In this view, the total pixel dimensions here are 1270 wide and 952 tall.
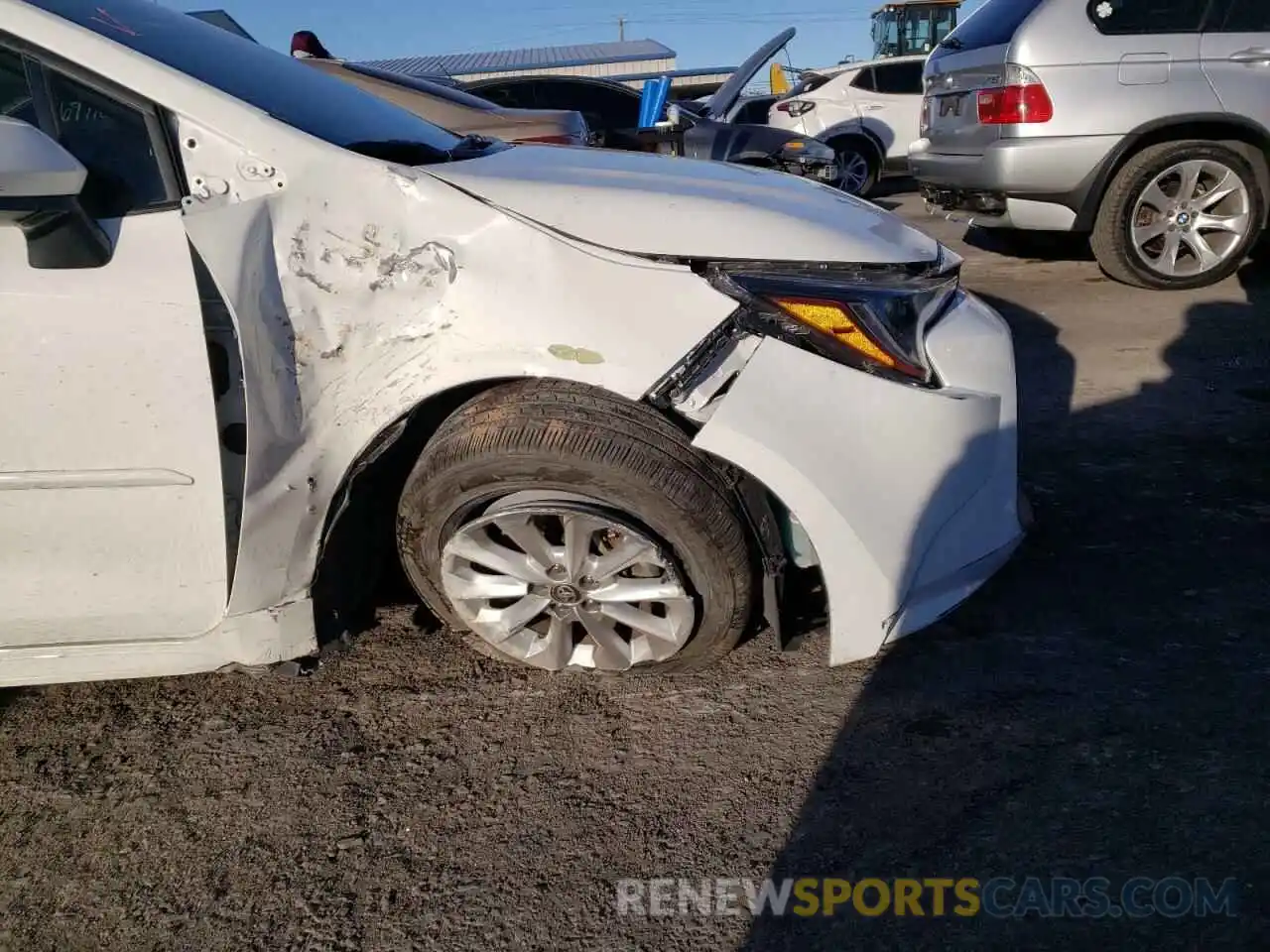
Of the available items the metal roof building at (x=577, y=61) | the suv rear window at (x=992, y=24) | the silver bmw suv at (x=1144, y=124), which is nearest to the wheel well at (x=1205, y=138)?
the silver bmw suv at (x=1144, y=124)

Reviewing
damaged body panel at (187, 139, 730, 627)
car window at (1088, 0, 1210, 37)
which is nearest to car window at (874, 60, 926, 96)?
car window at (1088, 0, 1210, 37)

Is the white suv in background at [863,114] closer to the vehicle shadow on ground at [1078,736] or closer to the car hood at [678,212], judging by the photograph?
the vehicle shadow on ground at [1078,736]

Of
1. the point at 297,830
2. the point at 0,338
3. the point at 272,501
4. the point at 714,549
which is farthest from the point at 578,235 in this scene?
the point at 297,830

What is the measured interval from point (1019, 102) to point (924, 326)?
12.2 feet

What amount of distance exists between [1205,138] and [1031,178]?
91cm

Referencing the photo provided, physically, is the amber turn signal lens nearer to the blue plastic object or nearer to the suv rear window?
the suv rear window

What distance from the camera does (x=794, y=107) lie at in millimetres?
11141

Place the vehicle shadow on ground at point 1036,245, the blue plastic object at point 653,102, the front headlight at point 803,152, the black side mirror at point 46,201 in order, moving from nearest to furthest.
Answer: the black side mirror at point 46,201, the vehicle shadow on ground at point 1036,245, the front headlight at point 803,152, the blue plastic object at point 653,102

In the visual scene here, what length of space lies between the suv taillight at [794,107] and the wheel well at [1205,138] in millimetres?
6478

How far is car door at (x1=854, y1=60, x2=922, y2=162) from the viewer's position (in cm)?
1097

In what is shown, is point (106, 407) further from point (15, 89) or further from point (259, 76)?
point (259, 76)

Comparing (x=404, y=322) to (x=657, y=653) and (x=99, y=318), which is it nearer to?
(x=99, y=318)

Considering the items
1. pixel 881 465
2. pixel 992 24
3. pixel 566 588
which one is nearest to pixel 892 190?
pixel 992 24

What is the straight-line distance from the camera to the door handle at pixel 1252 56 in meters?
5.00
